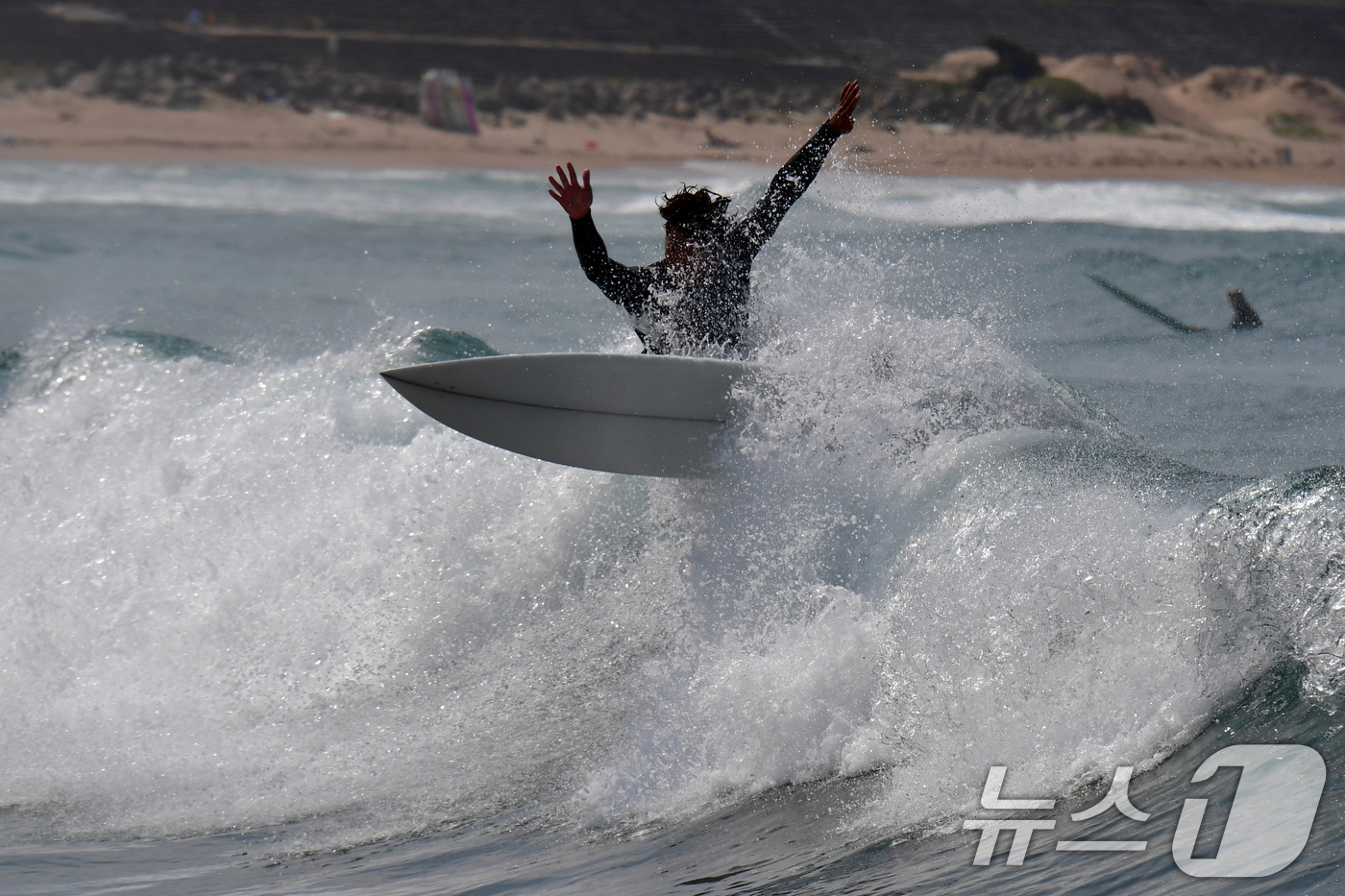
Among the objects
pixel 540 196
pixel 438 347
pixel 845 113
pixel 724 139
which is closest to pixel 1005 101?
pixel 724 139

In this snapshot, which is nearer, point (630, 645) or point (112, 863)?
point (112, 863)

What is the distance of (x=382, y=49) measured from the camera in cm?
3550

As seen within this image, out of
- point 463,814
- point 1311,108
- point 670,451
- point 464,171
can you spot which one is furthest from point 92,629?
point 1311,108

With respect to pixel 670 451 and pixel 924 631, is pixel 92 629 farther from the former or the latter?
pixel 924 631

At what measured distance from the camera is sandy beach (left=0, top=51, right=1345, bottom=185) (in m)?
28.3

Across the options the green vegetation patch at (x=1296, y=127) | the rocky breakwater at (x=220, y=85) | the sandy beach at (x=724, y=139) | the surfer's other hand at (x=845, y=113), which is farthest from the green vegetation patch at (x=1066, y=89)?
the surfer's other hand at (x=845, y=113)

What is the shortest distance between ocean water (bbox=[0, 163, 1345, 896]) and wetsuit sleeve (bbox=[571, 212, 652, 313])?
1.72ft

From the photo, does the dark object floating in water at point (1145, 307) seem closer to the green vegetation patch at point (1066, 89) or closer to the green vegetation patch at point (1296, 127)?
the green vegetation patch at point (1066, 89)

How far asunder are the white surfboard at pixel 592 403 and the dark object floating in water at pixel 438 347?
291cm

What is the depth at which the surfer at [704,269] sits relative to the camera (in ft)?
15.8

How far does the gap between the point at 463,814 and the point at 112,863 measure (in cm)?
108

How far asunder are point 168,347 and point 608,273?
14.7 ft

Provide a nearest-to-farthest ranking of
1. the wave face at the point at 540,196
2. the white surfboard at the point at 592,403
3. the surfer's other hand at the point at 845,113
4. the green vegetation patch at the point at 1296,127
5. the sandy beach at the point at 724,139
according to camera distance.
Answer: the white surfboard at the point at 592,403, the surfer's other hand at the point at 845,113, the wave face at the point at 540,196, the sandy beach at the point at 724,139, the green vegetation patch at the point at 1296,127

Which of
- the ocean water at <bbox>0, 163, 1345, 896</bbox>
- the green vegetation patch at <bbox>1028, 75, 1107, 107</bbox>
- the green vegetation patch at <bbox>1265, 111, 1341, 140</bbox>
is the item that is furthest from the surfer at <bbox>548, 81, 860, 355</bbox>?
the green vegetation patch at <bbox>1265, 111, 1341, 140</bbox>
